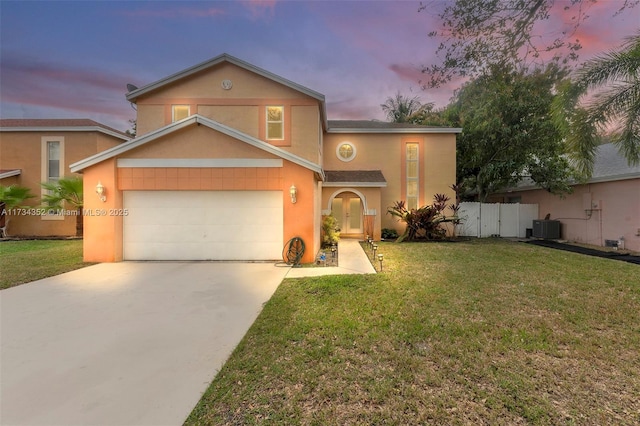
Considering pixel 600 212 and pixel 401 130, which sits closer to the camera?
pixel 600 212

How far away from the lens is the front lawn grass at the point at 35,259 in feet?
22.0

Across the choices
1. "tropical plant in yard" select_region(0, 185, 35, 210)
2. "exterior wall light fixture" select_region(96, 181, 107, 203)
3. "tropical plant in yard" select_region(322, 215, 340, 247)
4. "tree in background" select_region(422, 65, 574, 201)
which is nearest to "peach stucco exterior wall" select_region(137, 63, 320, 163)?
"tropical plant in yard" select_region(322, 215, 340, 247)

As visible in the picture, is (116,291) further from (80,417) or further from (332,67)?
(332,67)

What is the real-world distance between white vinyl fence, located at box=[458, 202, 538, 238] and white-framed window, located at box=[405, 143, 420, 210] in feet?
9.53

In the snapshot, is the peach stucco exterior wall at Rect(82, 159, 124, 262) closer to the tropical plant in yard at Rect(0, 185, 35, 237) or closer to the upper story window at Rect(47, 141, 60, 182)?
the tropical plant in yard at Rect(0, 185, 35, 237)

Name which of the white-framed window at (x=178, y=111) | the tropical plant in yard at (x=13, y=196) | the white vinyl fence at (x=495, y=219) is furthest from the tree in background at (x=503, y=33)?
the tropical plant in yard at (x=13, y=196)

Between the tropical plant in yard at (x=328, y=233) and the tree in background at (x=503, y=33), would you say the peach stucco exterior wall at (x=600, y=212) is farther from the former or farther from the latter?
the tropical plant in yard at (x=328, y=233)

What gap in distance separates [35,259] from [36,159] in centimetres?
931

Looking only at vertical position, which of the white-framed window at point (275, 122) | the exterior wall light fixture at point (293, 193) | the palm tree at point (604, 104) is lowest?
the exterior wall light fixture at point (293, 193)

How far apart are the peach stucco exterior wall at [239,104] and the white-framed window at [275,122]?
18cm

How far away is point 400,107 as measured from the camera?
27.2 meters

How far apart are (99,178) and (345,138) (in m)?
11.1

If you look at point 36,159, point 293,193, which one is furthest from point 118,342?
point 36,159

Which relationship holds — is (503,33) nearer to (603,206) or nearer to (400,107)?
(603,206)
